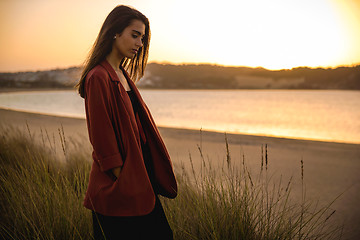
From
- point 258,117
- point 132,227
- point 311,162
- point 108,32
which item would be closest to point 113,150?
point 132,227

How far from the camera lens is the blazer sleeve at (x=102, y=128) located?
145cm

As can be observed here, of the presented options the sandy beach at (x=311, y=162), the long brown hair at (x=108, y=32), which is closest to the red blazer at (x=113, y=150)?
the long brown hair at (x=108, y=32)

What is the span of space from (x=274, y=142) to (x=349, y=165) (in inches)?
128

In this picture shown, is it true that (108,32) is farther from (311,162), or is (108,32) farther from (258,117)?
(258,117)

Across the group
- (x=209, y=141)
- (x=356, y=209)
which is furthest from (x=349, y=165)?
(x=209, y=141)

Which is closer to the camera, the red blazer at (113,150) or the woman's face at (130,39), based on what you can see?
the red blazer at (113,150)

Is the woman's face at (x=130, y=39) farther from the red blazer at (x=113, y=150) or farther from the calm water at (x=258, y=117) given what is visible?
the calm water at (x=258, y=117)

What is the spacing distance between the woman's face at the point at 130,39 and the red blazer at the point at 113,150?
0.14 meters

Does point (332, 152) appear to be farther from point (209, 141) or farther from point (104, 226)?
point (104, 226)

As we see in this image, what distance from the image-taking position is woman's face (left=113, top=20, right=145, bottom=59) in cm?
166

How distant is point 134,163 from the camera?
1.52 m

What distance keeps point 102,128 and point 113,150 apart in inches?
4.7

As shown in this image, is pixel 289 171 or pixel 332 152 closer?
pixel 289 171

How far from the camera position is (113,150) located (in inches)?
57.3
